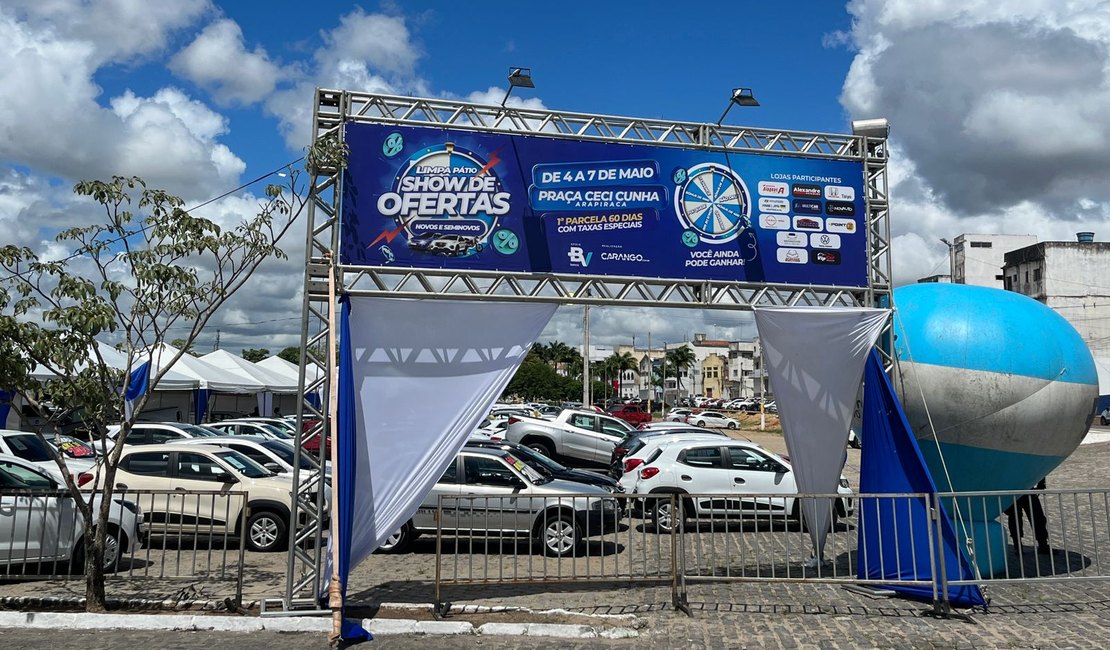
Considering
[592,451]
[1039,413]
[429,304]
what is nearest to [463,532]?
[429,304]

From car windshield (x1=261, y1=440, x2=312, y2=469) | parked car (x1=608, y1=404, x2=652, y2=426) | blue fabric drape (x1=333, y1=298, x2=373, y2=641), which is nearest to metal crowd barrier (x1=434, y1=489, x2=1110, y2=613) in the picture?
blue fabric drape (x1=333, y1=298, x2=373, y2=641)

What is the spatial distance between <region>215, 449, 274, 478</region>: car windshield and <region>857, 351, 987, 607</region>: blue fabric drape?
807 centimetres

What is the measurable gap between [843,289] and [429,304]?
4.69 metres

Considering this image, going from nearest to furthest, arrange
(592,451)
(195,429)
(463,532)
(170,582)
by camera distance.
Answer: (170,582) → (463,532) → (195,429) → (592,451)

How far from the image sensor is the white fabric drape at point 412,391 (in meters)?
7.74

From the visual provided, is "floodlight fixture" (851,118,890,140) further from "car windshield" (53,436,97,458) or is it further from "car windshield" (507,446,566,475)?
"car windshield" (53,436,97,458)

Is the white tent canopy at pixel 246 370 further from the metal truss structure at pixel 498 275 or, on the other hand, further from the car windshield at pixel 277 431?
the metal truss structure at pixel 498 275

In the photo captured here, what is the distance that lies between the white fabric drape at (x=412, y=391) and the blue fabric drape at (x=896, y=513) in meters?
3.92

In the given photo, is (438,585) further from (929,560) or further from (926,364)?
(926,364)

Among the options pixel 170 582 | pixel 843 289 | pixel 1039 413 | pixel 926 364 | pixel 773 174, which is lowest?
pixel 170 582

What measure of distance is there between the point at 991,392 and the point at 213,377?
25590 mm

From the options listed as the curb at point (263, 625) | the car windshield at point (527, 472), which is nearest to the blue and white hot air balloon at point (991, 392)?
the curb at point (263, 625)

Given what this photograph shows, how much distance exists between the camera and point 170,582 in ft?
27.9

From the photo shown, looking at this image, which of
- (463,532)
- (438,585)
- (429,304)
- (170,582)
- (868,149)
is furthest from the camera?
(463,532)
